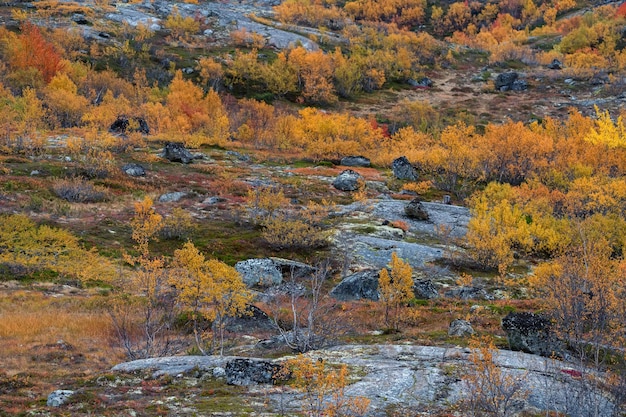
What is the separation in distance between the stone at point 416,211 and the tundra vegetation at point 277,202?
131 centimetres

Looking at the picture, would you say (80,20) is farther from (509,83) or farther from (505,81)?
(509,83)

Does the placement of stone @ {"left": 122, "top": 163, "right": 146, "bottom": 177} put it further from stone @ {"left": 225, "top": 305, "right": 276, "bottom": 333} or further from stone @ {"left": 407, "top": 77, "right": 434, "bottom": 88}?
stone @ {"left": 407, "top": 77, "right": 434, "bottom": 88}

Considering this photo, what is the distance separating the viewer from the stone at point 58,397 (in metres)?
10.1

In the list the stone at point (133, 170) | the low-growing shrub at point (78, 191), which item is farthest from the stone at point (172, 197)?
the stone at point (133, 170)

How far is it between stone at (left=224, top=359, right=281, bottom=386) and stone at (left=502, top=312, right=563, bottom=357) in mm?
6480

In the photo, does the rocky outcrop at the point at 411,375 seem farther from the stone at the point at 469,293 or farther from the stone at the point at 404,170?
the stone at the point at 404,170

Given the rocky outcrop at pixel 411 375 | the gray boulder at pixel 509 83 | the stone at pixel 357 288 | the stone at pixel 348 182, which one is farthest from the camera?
the gray boulder at pixel 509 83

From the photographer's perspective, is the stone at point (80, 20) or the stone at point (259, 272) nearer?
the stone at point (259, 272)

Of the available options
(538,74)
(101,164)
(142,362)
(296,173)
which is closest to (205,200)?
(101,164)

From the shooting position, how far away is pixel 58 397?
10297 millimetres

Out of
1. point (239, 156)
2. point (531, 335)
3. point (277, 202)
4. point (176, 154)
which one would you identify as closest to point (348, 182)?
point (277, 202)

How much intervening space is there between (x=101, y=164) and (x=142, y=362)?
2990cm

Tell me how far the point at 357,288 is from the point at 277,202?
39.7 feet

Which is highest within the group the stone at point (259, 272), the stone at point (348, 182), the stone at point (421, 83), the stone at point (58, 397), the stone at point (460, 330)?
the stone at point (58, 397)
